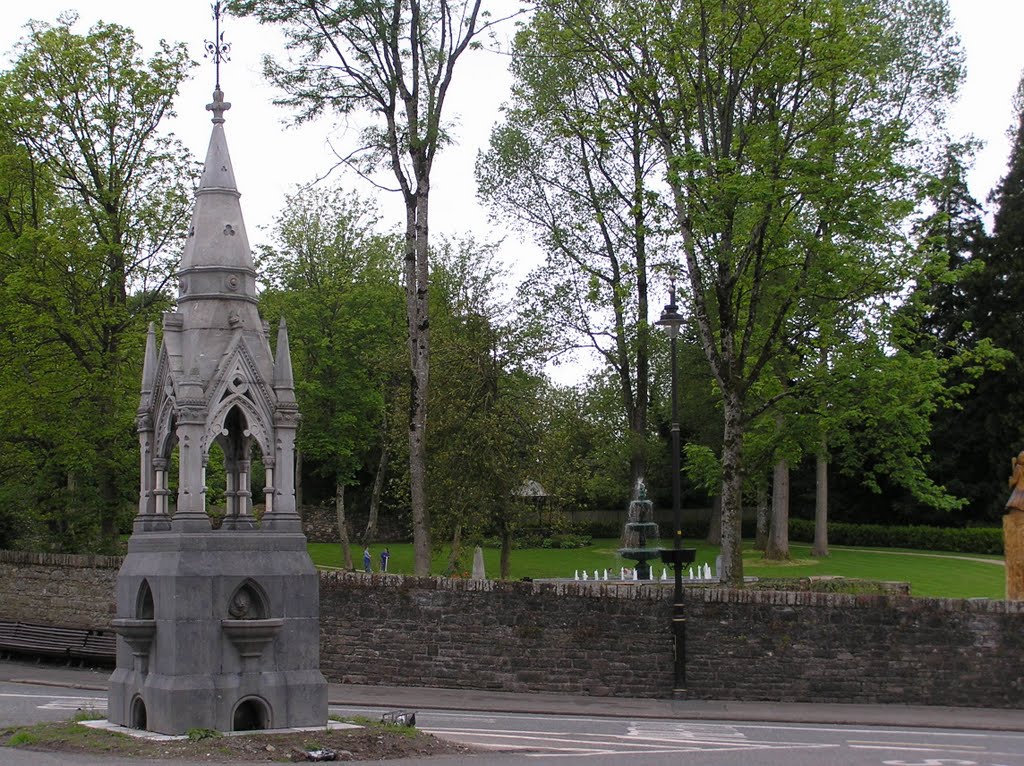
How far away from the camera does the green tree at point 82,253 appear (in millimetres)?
30141

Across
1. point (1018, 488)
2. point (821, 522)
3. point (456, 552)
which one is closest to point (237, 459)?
point (1018, 488)

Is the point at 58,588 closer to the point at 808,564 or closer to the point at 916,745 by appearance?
the point at 916,745

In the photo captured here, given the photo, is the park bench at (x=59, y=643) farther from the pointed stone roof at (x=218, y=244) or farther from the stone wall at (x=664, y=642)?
the pointed stone roof at (x=218, y=244)

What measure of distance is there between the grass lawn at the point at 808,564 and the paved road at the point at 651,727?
1464cm

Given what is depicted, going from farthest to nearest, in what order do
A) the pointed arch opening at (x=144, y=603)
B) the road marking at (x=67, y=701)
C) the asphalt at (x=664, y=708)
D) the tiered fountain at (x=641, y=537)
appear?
the tiered fountain at (x=641, y=537) < the asphalt at (x=664, y=708) < the road marking at (x=67, y=701) < the pointed arch opening at (x=144, y=603)

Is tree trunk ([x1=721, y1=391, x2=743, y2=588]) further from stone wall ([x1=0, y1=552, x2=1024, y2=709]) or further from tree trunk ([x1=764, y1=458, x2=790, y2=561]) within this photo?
tree trunk ([x1=764, y1=458, x2=790, y2=561])

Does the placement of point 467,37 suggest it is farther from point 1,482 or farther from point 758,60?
point 1,482

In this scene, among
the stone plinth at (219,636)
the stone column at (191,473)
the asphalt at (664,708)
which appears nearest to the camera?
the stone plinth at (219,636)

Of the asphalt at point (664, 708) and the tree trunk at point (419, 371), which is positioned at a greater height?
the tree trunk at point (419, 371)

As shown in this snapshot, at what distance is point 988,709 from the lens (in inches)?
812

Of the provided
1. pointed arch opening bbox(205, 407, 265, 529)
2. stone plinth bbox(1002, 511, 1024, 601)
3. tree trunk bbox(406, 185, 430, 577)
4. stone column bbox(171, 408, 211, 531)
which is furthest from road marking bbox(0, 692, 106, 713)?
stone plinth bbox(1002, 511, 1024, 601)

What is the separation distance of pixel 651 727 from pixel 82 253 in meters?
19.6

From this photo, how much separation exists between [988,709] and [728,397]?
763cm

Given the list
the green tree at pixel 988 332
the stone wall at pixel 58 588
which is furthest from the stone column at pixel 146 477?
the green tree at pixel 988 332
